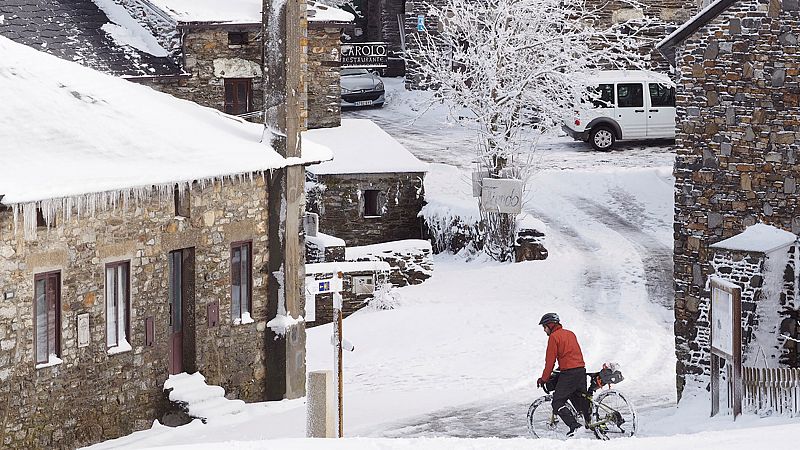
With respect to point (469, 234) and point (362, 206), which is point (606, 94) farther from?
point (362, 206)

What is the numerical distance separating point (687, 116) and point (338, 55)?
15.1 metres

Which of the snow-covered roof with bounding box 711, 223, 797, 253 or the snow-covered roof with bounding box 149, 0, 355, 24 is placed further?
the snow-covered roof with bounding box 149, 0, 355, 24

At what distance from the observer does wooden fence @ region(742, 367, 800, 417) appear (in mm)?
16047

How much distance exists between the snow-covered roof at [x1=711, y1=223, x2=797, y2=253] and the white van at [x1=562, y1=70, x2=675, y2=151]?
60.3 feet

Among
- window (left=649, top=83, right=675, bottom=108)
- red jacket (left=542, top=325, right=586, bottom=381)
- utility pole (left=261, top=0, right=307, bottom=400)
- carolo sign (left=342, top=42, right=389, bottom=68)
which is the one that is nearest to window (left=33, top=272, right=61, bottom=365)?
utility pole (left=261, top=0, right=307, bottom=400)

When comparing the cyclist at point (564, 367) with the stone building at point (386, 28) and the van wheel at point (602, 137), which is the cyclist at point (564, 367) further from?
the stone building at point (386, 28)

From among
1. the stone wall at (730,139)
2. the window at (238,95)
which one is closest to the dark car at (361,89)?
the window at (238,95)

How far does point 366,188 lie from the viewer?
3253 centimetres

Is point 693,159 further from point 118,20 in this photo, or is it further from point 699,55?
point 118,20

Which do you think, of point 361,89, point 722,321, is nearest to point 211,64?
point 361,89

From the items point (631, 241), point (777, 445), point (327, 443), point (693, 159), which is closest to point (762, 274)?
point (693, 159)

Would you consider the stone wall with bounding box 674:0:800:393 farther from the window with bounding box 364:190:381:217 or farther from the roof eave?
the window with bounding box 364:190:381:217

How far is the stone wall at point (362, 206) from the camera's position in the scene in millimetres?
32312

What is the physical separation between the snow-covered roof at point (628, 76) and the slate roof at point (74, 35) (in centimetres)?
1236
